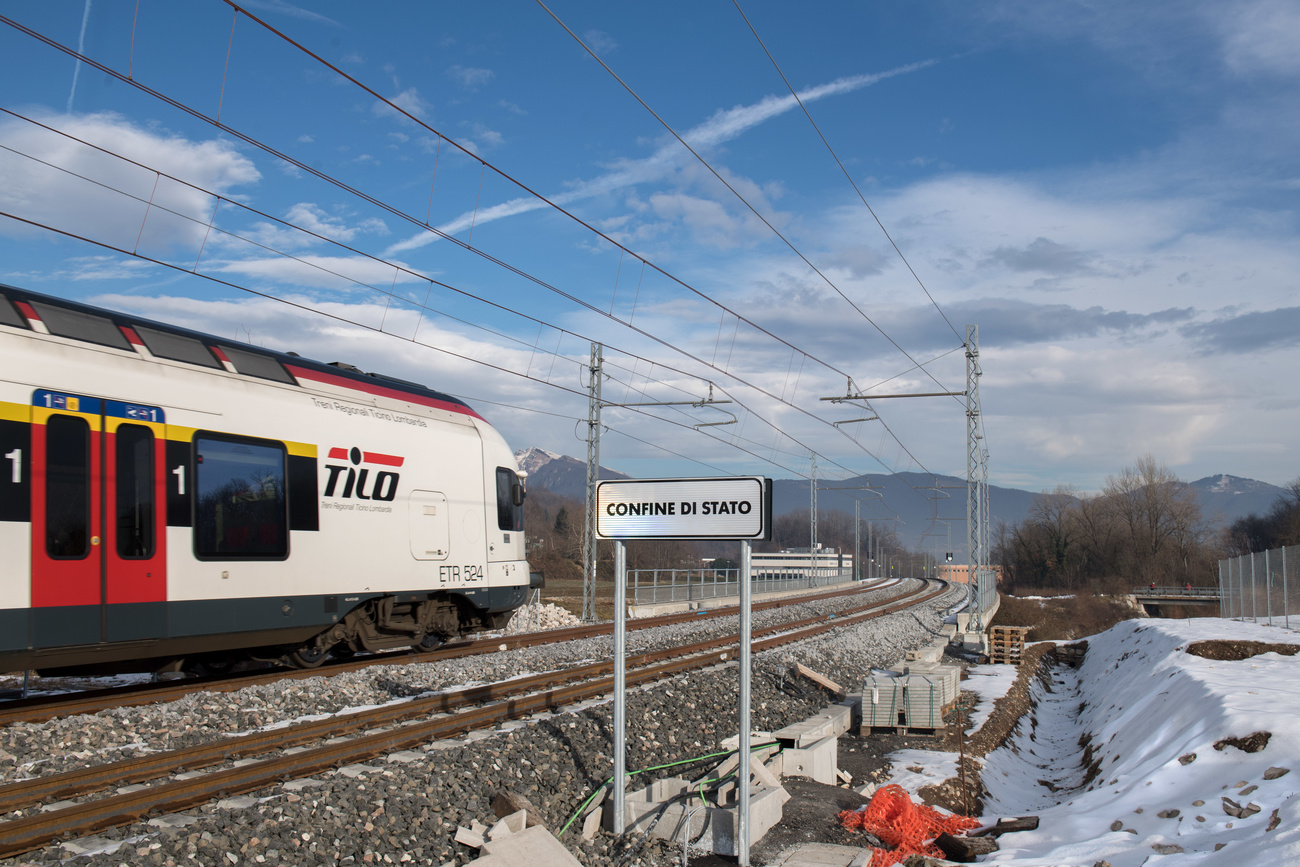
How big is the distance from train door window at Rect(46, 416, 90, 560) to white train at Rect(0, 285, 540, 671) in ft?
0.06

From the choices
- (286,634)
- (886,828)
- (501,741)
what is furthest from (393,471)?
(886,828)

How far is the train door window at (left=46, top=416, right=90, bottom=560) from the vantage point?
8.63m

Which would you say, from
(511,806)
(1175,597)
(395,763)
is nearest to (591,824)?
(511,806)

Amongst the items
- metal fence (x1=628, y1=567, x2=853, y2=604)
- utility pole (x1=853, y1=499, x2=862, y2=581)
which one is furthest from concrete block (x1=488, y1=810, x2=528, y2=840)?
utility pole (x1=853, y1=499, x2=862, y2=581)

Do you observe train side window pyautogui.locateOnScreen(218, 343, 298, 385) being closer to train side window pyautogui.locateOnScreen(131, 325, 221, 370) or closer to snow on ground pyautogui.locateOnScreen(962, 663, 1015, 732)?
train side window pyautogui.locateOnScreen(131, 325, 221, 370)

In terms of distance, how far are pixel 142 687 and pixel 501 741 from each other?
6.09 metres

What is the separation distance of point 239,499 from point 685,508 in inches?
267

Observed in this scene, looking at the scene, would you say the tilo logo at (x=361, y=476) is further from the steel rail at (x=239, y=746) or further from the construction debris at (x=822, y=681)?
the construction debris at (x=822, y=681)

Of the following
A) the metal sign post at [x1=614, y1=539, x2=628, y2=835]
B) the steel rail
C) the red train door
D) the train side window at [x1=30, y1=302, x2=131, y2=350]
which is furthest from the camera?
the train side window at [x1=30, y1=302, x2=131, y2=350]

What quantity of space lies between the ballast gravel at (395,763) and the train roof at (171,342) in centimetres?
396

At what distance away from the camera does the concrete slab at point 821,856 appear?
595 cm

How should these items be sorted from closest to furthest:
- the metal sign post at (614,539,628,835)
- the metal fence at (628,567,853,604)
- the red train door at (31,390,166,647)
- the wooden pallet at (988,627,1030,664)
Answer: the metal sign post at (614,539,628,835)
the red train door at (31,390,166,647)
the wooden pallet at (988,627,1030,664)
the metal fence at (628,567,853,604)

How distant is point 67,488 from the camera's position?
880 centimetres

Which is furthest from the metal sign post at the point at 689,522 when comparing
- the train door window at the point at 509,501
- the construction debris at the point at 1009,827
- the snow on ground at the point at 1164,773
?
the train door window at the point at 509,501
